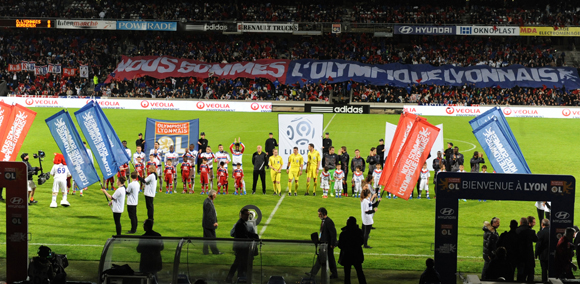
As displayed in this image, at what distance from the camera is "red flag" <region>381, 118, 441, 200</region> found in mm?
16625

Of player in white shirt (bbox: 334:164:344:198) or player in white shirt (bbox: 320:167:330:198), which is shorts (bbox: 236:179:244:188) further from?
player in white shirt (bbox: 334:164:344:198)

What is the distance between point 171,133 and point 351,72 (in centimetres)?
2853

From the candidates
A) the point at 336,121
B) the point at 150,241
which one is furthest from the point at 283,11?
the point at 150,241

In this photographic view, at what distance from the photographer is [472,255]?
47.4 ft

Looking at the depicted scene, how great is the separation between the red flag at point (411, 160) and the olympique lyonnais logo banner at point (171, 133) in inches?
382

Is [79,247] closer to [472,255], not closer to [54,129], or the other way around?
[54,129]

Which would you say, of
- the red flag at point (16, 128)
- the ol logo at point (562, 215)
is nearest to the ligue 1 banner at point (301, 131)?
the red flag at point (16, 128)

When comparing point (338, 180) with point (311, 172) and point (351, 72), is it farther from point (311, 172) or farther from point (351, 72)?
point (351, 72)

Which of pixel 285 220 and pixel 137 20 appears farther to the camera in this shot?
pixel 137 20

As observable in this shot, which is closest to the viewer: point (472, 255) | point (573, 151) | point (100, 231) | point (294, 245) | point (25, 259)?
point (294, 245)

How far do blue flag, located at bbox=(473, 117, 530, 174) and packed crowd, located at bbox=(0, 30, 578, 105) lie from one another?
1114 inches

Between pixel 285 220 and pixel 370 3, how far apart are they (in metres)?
41.9

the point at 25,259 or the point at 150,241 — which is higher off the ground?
the point at 150,241

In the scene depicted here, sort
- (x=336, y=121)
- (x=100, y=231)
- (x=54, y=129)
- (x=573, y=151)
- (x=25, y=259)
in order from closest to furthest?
1. (x=25, y=259)
2. (x=100, y=231)
3. (x=54, y=129)
4. (x=573, y=151)
5. (x=336, y=121)
